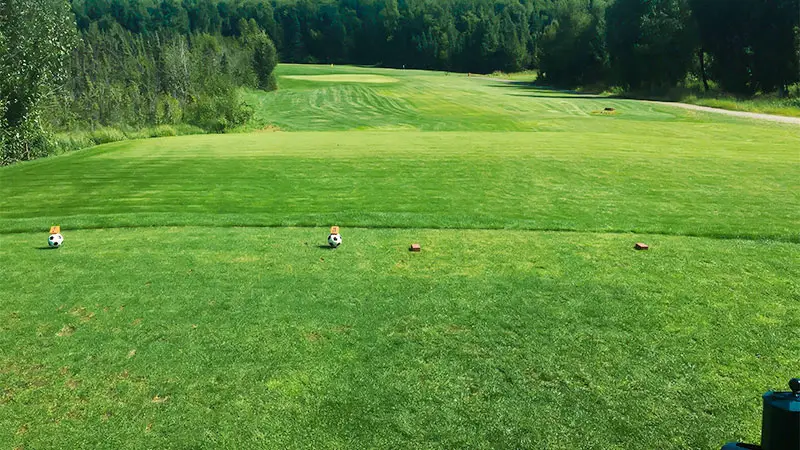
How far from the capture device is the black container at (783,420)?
2.88 metres

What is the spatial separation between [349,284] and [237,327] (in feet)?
6.89

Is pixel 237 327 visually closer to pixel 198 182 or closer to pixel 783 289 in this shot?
pixel 783 289

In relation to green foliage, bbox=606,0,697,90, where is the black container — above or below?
below

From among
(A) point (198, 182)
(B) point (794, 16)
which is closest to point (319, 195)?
(A) point (198, 182)

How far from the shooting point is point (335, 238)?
10805 mm

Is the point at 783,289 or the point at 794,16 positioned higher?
the point at 794,16

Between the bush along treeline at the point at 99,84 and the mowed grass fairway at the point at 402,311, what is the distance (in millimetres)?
14235

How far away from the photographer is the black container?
9.43ft

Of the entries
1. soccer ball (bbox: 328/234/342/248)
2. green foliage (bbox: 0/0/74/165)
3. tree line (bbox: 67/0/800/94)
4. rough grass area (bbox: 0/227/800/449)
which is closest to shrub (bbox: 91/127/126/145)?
green foliage (bbox: 0/0/74/165)

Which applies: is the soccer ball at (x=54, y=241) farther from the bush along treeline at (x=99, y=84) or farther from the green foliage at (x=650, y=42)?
the green foliage at (x=650, y=42)

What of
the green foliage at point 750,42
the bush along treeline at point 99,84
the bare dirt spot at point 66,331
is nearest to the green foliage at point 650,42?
the green foliage at point 750,42

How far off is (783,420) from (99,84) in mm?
64309

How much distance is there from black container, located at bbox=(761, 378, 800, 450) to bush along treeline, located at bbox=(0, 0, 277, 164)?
32857 millimetres

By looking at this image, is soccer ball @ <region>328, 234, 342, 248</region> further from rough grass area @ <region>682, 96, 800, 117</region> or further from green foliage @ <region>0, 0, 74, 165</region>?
Result: rough grass area @ <region>682, 96, 800, 117</region>
